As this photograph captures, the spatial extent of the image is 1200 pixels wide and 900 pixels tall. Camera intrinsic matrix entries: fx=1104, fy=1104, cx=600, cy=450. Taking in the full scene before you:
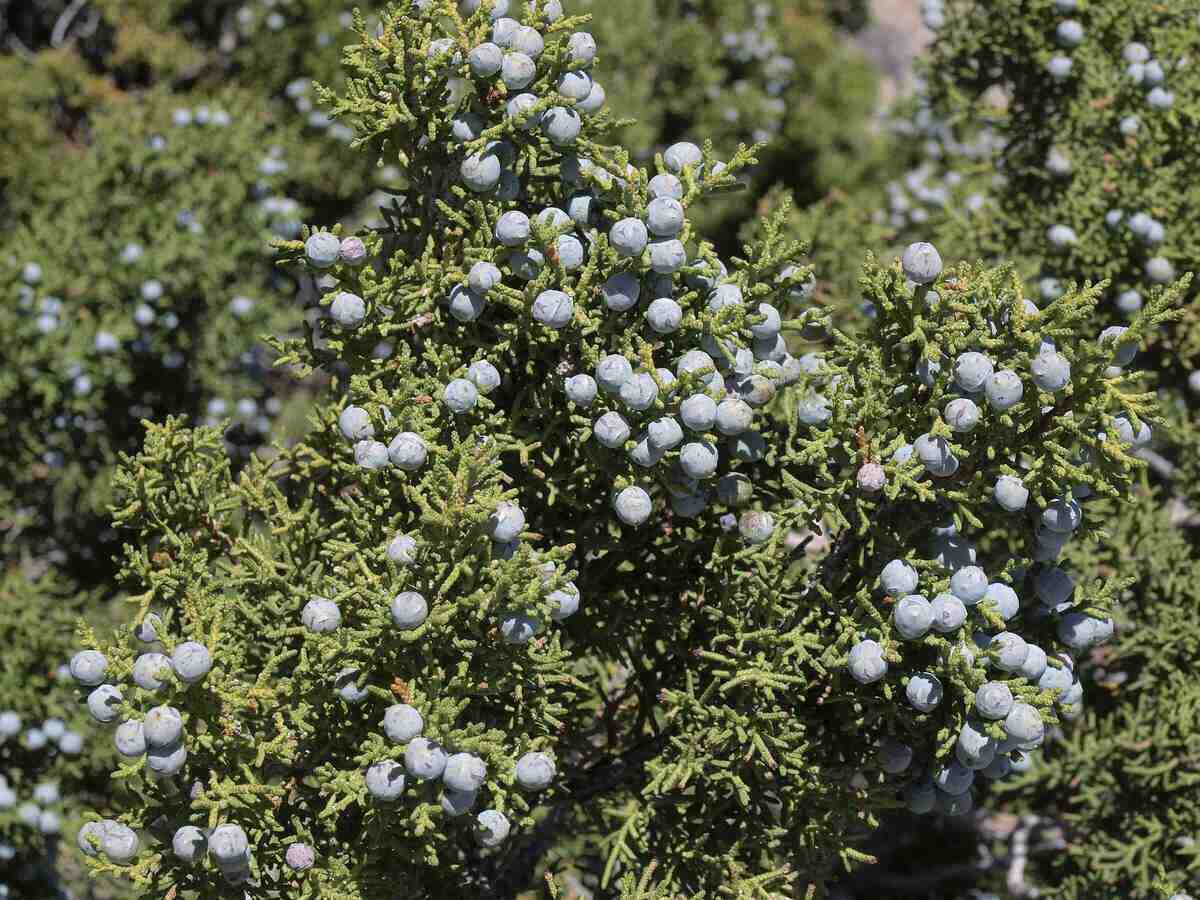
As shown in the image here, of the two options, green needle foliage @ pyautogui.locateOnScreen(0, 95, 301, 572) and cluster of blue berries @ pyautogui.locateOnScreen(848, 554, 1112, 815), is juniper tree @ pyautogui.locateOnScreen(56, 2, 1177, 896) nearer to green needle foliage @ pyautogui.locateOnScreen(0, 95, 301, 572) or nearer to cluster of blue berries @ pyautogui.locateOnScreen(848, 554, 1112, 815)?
cluster of blue berries @ pyautogui.locateOnScreen(848, 554, 1112, 815)

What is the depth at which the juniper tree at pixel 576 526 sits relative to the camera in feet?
7.30

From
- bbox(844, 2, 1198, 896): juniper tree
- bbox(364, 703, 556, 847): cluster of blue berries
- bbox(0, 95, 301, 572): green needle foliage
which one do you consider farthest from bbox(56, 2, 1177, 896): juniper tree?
bbox(0, 95, 301, 572): green needle foliage

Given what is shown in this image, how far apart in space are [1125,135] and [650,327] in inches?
92.1

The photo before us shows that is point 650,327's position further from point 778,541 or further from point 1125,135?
point 1125,135

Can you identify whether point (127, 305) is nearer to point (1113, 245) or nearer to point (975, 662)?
point (1113, 245)

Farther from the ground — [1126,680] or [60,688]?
[1126,680]

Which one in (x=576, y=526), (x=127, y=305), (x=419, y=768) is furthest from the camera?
(x=127, y=305)

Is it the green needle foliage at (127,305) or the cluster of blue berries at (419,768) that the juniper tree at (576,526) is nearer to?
the cluster of blue berries at (419,768)

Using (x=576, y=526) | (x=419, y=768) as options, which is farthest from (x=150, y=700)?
(x=576, y=526)

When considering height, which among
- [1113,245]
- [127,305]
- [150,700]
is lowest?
[127,305]

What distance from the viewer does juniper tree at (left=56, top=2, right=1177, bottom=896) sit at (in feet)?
7.30

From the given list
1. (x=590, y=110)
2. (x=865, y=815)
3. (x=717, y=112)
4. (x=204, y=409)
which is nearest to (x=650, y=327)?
(x=590, y=110)

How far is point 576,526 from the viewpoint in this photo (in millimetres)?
2711

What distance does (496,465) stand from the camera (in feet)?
7.54
